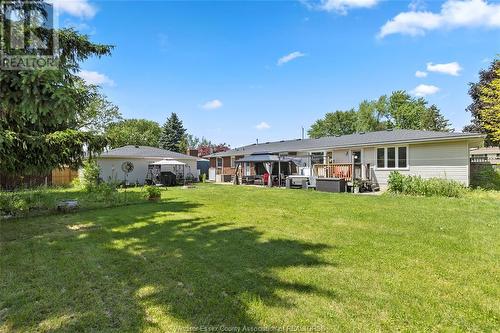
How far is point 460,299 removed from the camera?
329 centimetres

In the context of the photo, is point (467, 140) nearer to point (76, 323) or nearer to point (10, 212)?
point (76, 323)

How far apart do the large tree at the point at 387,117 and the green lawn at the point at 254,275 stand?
3974 centimetres

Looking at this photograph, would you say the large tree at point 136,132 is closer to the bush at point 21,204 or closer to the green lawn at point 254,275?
the bush at point 21,204

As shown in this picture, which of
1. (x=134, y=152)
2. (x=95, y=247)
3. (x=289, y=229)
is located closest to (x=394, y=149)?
(x=289, y=229)

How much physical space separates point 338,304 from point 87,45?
1161 centimetres

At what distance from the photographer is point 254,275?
158 inches

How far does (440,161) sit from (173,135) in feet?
122

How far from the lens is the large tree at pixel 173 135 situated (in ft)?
147

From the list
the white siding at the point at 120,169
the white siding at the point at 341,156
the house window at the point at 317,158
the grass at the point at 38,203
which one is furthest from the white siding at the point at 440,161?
the white siding at the point at 120,169

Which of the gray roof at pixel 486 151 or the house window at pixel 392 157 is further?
the gray roof at pixel 486 151

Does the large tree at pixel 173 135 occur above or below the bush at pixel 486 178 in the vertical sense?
above

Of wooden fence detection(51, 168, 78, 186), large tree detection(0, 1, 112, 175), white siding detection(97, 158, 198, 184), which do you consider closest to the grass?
large tree detection(0, 1, 112, 175)

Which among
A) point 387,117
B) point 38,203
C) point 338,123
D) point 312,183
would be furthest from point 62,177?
point 338,123

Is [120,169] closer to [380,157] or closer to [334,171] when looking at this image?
[334,171]
